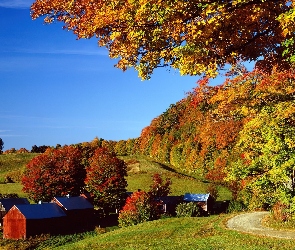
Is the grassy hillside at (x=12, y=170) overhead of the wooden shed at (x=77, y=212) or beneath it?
overhead

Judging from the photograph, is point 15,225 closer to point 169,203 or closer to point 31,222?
point 31,222

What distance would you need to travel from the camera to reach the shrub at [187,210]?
48156 millimetres

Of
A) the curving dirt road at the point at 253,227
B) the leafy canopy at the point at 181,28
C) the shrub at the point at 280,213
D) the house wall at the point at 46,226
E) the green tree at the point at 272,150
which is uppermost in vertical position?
the leafy canopy at the point at 181,28

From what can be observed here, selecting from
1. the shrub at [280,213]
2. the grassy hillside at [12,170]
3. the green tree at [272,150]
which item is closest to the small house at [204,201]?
the shrub at [280,213]

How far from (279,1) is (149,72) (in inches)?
216

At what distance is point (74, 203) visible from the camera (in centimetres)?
5225

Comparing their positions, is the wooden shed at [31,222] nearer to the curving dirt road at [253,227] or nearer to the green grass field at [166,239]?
the green grass field at [166,239]

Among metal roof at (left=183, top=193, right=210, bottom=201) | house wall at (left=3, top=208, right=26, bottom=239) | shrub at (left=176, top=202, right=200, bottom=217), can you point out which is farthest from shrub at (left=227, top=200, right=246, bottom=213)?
house wall at (left=3, top=208, right=26, bottom=239)

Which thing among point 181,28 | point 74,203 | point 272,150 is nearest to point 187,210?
point 74,203

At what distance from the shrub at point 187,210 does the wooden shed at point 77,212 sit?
10.6m

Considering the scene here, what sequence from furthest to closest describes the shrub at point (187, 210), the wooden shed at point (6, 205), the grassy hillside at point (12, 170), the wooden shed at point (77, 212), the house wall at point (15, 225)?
1. the grassy hillside at point (12, 170)
2. the wooden shed at point (6, 205)
3. the wooden shed at point (77, 212)
4. the shrub at point (187, 210)
5. the house wall at point (15, 225)

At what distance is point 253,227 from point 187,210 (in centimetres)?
1532

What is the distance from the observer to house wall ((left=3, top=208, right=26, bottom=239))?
141 feet

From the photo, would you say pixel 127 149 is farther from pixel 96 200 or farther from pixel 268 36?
pixel 268 36
